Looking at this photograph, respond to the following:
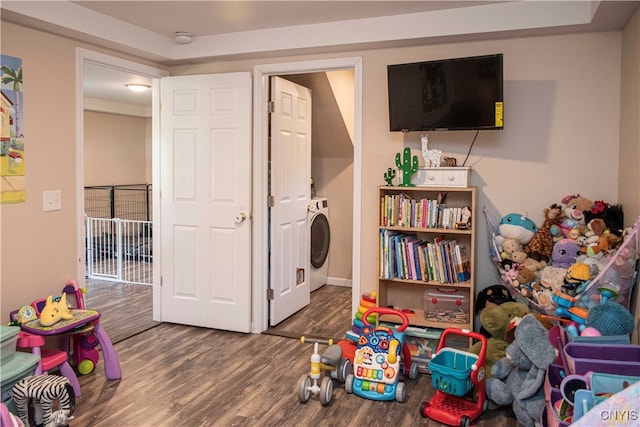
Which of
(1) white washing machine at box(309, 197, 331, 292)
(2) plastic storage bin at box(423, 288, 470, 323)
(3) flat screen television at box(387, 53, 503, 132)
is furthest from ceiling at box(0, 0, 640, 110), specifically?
(1) white washing machine at box(309, 197, 331, 292)

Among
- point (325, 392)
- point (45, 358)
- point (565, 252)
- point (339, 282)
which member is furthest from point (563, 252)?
point (339, 282)

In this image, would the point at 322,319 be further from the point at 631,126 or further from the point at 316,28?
the point at 631,126

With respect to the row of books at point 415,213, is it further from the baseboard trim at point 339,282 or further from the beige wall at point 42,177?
the baseboard trim at point 339,282

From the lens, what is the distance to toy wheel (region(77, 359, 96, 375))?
330 centimetres

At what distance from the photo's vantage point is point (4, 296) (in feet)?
10.0

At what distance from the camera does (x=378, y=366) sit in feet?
9.86

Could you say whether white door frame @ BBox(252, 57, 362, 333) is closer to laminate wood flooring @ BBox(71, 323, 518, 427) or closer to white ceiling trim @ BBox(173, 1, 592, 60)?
white ceiling trim @ BBox(173, 1, 592, 60)

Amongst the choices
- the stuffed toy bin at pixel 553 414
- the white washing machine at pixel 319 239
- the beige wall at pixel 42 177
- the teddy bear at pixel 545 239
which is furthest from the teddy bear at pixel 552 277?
the beige wall at pixel 42 177

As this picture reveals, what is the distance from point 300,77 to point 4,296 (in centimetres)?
301

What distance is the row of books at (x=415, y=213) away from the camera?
11.0 feet

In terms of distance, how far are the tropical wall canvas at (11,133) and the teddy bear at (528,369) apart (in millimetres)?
2911

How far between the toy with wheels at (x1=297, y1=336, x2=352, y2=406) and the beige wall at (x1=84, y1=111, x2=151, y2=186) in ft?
20.3

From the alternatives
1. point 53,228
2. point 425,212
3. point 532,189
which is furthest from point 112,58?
point 532,189

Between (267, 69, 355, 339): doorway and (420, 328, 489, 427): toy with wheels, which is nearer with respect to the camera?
(420, 328, 489, 427): toy with wheels
